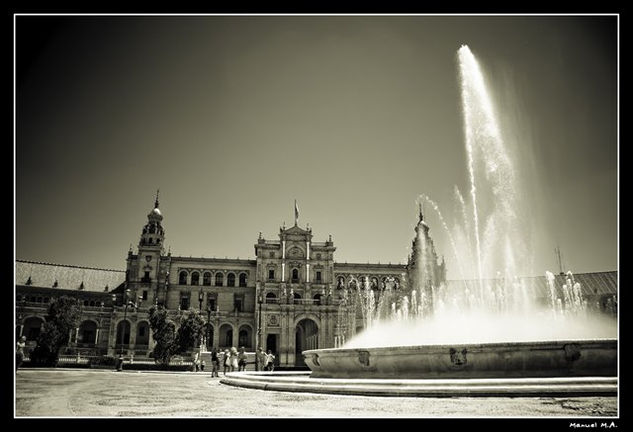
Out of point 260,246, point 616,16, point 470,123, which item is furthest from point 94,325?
point 616,16

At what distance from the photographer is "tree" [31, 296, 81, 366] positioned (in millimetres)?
38219

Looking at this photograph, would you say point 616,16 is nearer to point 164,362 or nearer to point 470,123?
point 470,123

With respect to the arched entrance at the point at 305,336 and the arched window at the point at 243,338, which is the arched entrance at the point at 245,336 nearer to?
the arched window at the point at 243,338

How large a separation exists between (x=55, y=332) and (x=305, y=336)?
1292 inches

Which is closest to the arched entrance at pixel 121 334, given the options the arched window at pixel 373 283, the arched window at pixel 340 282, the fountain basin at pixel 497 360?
the arched window at pixel 340 282

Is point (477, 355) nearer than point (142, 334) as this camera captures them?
Yes

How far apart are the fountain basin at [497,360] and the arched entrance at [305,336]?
5268cm

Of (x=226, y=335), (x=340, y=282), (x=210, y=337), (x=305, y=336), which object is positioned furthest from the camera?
(x=340, y=282)

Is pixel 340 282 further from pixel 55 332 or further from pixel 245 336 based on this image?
pixel 55 332

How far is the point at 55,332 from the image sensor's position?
135ft

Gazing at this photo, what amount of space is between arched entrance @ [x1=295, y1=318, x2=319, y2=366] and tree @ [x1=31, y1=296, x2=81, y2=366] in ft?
93.9

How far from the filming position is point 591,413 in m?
6.43

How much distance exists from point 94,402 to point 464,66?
622 inches

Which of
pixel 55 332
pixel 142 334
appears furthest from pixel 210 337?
pixel 55 332
